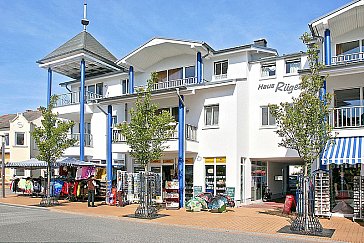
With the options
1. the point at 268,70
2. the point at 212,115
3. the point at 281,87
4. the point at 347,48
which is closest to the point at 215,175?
the point at 212,115

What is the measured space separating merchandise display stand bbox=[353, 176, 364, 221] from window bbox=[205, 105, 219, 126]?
8765 mm

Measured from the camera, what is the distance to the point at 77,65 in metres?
31.5

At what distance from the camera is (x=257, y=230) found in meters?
14.5

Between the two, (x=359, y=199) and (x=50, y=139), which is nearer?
(x=359, y=199)

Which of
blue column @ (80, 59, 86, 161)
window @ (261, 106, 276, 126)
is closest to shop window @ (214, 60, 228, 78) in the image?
window @ (261, 106, 276, 126)

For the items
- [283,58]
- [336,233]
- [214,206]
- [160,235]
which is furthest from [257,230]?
[283,58]

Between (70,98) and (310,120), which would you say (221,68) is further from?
(70,98)

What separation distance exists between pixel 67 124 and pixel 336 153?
569 inches

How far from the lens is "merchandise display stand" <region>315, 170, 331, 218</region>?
17625mm

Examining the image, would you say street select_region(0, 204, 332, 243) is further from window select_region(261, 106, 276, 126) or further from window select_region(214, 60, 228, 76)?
window select_region(214, 60, 228, 76)

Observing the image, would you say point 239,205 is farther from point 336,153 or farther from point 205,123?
point 336,153

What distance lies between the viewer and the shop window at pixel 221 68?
80.8ft

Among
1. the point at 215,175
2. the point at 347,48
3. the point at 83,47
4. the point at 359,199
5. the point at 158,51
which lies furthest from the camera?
the point at 83,47

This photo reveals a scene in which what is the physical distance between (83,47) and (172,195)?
13564 millimetres
